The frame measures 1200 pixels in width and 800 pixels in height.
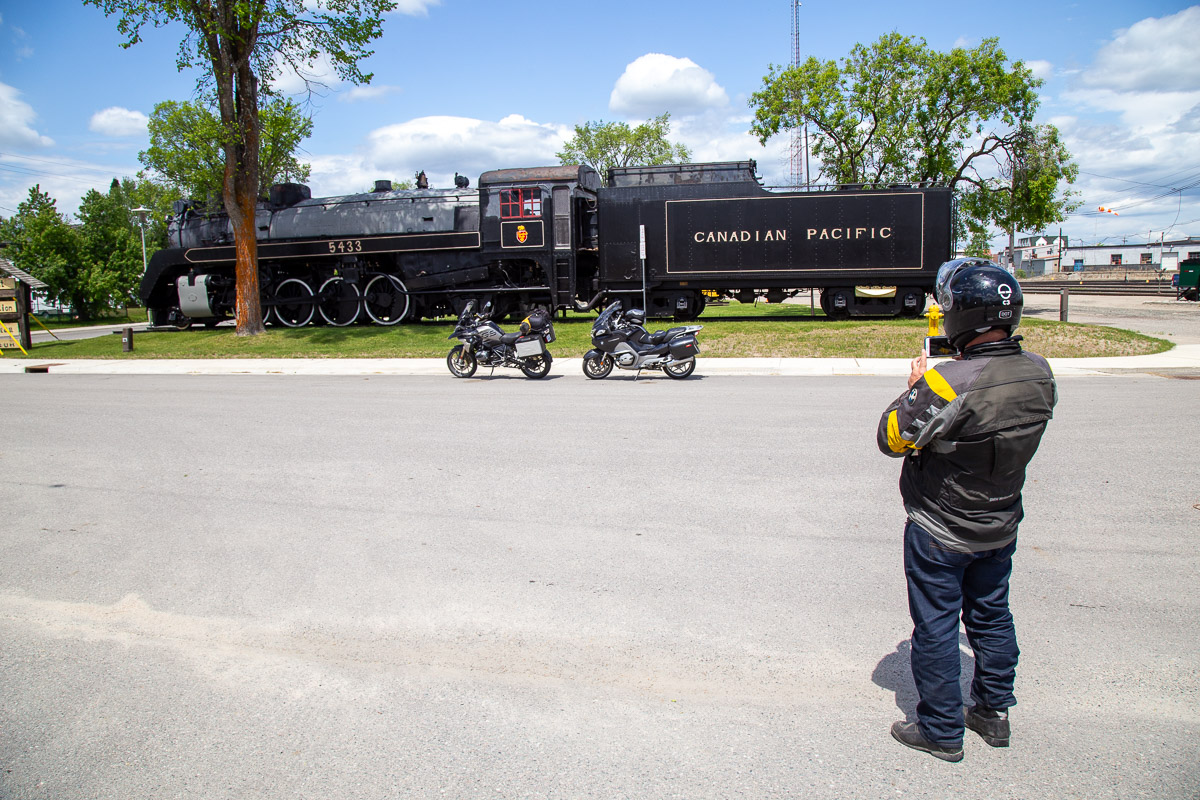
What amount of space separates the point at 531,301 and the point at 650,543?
58.0 feet

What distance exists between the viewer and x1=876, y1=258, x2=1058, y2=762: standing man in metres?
2.79

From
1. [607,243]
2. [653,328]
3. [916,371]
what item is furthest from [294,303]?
[916,371]

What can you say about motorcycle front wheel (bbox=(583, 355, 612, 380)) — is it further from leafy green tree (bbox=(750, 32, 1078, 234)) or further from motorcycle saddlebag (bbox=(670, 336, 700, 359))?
leafy green tree (bbox=(750, 32, 1078, 234))

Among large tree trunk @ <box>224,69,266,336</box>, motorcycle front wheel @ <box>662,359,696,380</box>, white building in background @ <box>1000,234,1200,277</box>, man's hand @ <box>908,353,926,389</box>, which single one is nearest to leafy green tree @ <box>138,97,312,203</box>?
large tree trunk @ <box>224,69,266,336</box>

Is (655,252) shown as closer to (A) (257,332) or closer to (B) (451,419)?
(A) (257,332)

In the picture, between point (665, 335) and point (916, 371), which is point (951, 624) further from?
point (665, 335)

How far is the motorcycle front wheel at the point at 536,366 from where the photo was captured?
14047 mm

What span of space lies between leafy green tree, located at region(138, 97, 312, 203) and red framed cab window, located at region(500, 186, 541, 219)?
721 centimetres

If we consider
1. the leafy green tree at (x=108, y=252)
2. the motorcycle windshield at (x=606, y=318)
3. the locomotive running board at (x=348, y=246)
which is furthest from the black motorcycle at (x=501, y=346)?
the leafy green tree at (x=108, y=252)

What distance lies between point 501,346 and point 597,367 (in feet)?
5.59

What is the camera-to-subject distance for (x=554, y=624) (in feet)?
13.6

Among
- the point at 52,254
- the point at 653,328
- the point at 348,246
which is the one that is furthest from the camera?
the point at 52,254

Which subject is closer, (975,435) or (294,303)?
(975,435)

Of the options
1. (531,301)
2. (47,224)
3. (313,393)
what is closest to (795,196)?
(531,301)
